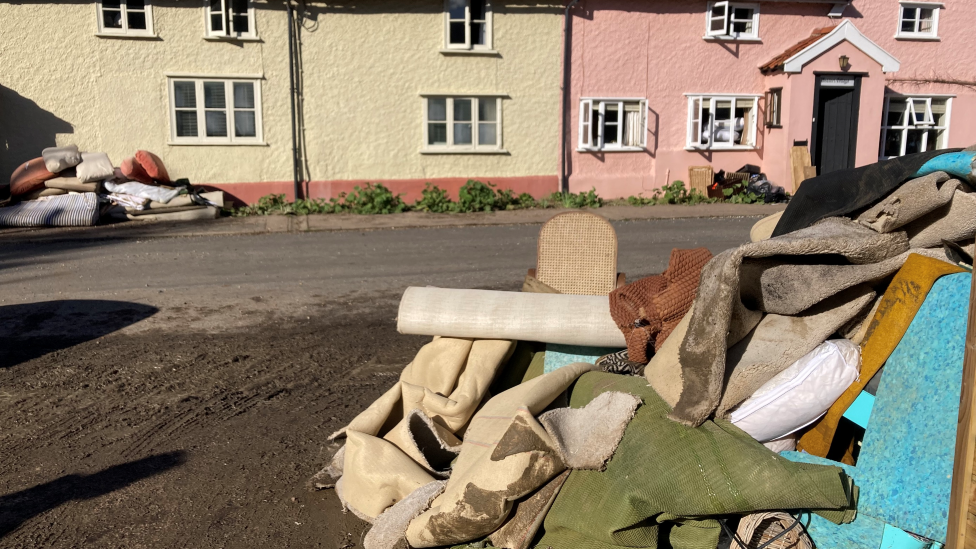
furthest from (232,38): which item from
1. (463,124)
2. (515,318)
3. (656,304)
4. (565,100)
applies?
(656,304)

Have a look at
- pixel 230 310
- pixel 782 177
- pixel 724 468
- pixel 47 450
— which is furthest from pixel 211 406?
pixel 782 177

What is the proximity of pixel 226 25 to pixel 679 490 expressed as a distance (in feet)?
53.2

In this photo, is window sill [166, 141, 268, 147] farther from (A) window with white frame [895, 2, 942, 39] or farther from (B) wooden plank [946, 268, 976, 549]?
(B) wooden plank [946, 268, 976, 549]

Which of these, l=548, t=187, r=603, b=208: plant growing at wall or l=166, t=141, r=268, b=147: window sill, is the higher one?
l=166, t=141, r=268, b=147: window sill

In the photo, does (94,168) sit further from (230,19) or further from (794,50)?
(794,50)

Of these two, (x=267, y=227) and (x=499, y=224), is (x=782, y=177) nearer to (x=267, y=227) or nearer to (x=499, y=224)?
(x=499, y=224)

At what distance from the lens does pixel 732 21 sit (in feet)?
62.8

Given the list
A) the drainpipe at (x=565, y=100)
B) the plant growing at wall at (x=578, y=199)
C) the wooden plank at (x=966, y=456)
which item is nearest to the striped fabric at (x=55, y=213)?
the plant growing at wall at (x=578, y=199)

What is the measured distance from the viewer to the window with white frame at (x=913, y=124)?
2061 cm

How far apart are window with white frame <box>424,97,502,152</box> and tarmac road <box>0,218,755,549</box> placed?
7.44 metres

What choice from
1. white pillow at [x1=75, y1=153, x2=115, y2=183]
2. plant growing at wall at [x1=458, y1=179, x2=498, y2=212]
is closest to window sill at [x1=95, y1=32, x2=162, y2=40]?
white pillow at [x1=75, y1=153, x2=115, y2=183]

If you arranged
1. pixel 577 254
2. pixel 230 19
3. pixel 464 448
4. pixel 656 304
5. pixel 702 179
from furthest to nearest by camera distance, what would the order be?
1. pixel 702 179
2. pixel 230 19
3. pixel 577 254
4. pixel 656 304
5. pixel 464 448

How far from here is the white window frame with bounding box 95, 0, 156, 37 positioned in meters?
16.5

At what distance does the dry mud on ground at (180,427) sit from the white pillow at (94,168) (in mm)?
8829
